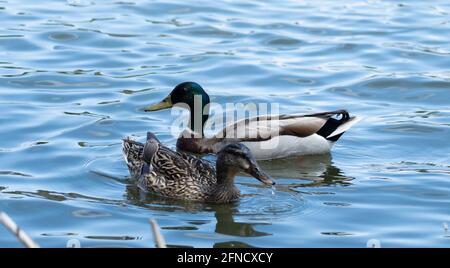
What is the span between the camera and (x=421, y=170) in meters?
12.3

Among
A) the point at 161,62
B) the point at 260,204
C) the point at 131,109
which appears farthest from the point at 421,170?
the point at 161,62

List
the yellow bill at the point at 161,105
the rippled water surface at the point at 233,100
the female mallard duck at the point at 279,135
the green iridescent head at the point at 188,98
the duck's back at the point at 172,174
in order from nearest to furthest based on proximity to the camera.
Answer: the rippled water surface at the point at 233,100, the duck's back at the point at 172,174, the female mallard duck at the point at 279,135, the yellow bill at the point at 161,105, the green iridescent head at the point at 188,98

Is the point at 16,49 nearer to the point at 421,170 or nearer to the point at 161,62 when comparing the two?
the point at 161,62

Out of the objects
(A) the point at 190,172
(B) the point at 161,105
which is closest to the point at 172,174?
(A) the point at 190,172

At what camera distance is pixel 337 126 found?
13477mm

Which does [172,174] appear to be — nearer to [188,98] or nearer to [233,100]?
[188,98]

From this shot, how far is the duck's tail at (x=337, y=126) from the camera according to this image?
43.8 feet

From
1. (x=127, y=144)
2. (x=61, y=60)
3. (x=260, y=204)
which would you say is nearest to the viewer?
(x=260, y=204)

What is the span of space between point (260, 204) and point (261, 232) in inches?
36.8

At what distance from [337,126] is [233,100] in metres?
2.21

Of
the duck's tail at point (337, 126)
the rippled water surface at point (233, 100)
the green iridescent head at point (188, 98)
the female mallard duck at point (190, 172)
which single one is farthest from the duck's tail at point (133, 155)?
the duck's tail at point (337, 126)

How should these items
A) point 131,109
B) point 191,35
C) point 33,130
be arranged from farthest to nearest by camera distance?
point 191,35
point 131,109
point 33,130

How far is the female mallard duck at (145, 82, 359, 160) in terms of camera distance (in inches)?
525

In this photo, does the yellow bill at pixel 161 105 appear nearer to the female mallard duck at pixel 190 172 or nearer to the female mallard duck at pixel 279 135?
the female mallard duck at pixel 279 135
